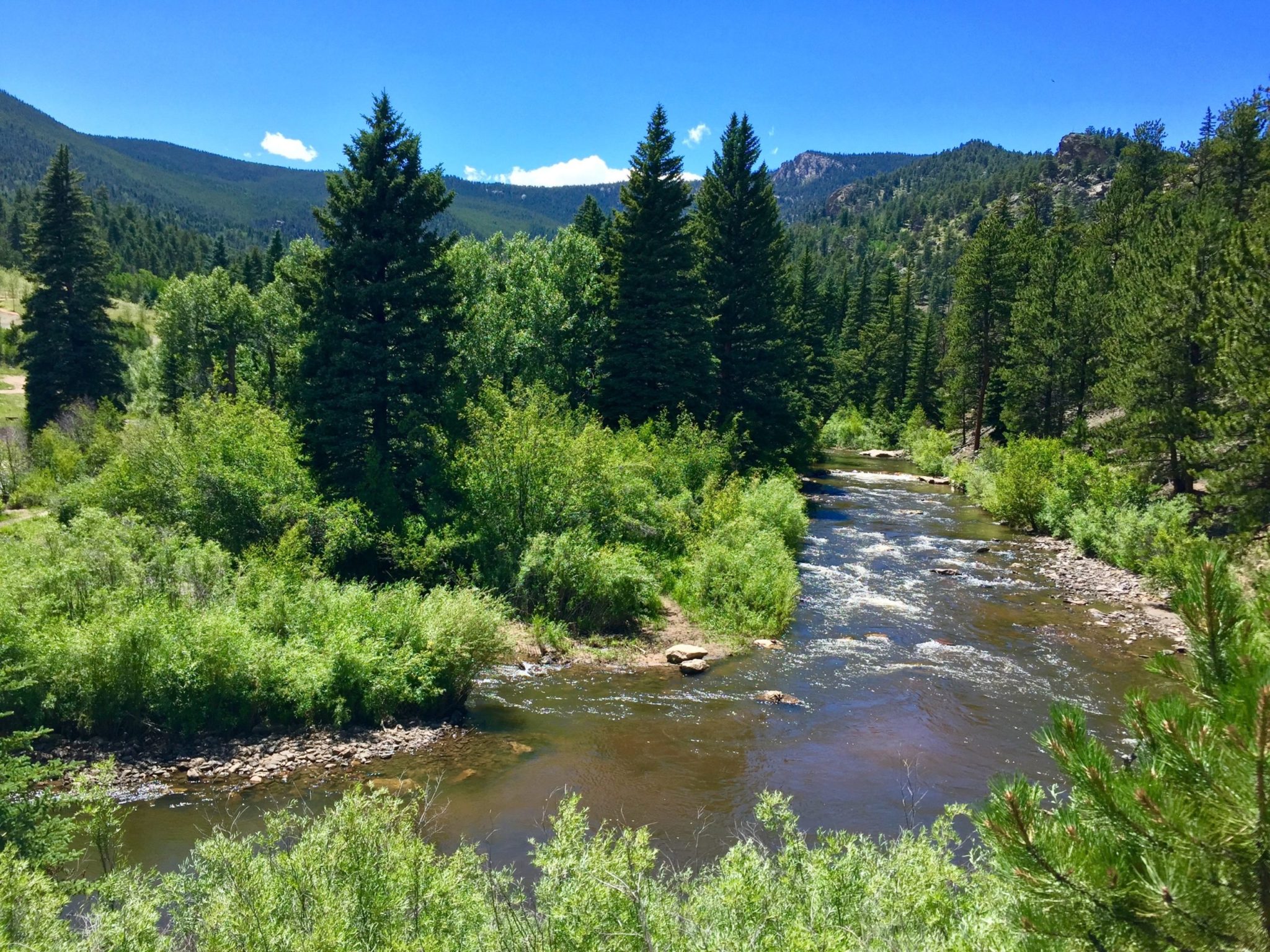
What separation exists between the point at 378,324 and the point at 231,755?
575 inches

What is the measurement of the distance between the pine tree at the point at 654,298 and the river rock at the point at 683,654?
621 inches

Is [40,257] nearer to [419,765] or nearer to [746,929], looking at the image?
[419,765]

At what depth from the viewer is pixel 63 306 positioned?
123 feet

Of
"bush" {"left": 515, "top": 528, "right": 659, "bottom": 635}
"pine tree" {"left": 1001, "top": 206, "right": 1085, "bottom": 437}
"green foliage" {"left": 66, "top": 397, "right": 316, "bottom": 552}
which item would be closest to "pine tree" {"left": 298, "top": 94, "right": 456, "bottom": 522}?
"green foliage" {"left": 66, "top": 397, "right": 316, "bottom": 552}

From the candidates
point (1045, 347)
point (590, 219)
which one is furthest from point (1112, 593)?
point (590, 219)

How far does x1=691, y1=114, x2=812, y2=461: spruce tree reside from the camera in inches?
1465

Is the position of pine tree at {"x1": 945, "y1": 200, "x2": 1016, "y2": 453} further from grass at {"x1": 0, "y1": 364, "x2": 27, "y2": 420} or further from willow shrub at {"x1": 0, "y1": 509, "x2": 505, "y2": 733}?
grass at {"x1": 0, "y1": 364, "x2": 27, "y2": 420}

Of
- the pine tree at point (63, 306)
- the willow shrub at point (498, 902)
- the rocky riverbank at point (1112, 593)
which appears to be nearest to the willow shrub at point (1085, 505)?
the rocky riverbank at point (1112, 593)

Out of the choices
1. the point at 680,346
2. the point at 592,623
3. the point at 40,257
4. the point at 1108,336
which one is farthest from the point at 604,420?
the point at 40,257

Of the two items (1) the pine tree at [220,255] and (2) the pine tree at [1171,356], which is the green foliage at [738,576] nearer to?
(2) the pine tree at [1171,356]

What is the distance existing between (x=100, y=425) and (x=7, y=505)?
8475 mm

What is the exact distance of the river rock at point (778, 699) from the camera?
48.9 feet

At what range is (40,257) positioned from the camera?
37438 millimetres

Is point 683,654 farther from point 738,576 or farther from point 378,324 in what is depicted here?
point 378,324
